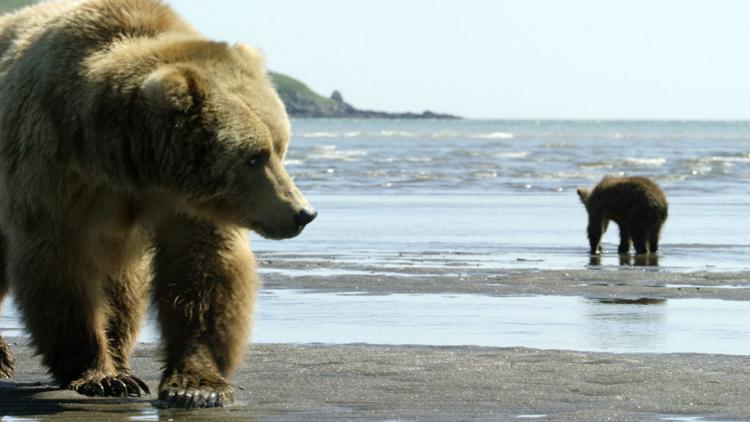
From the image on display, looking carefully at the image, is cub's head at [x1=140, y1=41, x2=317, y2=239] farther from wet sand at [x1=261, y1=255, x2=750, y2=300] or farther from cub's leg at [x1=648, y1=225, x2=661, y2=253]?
cub's leg at [x1=648, y1=225, x2=661, y2=253]

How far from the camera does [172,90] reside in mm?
5066

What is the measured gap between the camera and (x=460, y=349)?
6676 millimetres

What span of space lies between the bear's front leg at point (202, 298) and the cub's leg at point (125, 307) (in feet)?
1.72

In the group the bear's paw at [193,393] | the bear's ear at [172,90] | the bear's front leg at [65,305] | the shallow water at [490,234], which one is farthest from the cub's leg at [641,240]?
the bear's ear at [172,90]

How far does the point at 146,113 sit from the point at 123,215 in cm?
52

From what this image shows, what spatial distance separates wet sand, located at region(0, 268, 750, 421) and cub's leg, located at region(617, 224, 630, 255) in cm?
756

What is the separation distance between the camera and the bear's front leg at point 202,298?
5.39 meters

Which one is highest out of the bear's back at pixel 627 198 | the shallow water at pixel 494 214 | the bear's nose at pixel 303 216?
the bear's nose at pixel 303 216

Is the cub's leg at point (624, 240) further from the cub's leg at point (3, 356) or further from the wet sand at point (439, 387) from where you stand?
the cub's leg at point (3, 356)

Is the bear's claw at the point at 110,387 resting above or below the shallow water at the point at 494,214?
above

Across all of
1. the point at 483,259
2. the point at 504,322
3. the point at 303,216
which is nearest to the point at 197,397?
the point at 303,216

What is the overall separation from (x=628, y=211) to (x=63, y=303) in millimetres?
9399

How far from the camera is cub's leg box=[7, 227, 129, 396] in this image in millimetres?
5375

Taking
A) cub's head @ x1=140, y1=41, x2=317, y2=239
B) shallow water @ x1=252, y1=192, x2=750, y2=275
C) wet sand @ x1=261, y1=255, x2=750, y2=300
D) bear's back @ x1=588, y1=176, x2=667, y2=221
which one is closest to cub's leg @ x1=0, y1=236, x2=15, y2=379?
cub's head @ x1=140, y1=41, x2=317, y2=239
